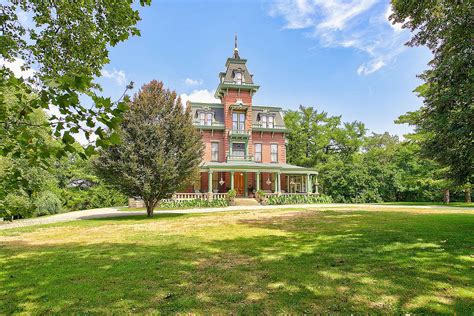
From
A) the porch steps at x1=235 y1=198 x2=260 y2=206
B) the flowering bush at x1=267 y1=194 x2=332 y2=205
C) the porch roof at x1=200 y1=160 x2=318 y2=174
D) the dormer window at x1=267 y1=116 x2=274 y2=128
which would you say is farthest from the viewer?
the dormer window at x1=267 y1=116 x2=274 y2=128

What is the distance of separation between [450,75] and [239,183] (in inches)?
922

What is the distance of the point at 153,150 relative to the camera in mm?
14203

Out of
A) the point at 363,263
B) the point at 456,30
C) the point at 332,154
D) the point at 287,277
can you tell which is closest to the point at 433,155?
the point at 456,30

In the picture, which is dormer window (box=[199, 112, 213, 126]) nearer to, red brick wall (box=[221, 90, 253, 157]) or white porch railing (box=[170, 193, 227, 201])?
red brick wall (box=[221, 90, 253, 157])

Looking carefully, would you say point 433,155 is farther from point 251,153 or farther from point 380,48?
point 251,153

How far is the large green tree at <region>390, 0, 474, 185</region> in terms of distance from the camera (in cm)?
726

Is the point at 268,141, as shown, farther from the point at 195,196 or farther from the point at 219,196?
the point at 195,196

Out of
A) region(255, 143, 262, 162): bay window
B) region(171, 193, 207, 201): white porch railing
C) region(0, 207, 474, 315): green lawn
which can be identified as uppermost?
region(255, 143, 262, 162): bay window

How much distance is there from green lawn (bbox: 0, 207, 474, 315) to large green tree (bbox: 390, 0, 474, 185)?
8.49ft

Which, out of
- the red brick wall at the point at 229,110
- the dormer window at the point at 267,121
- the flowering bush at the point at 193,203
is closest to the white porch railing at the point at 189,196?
the flowering bush at the point at 193,203

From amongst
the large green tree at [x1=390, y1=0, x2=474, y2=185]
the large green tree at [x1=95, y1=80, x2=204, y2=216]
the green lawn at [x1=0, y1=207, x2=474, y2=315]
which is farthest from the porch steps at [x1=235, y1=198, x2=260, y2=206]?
the green lawn at [x1=0, y1=207, x2=474, y2=315]

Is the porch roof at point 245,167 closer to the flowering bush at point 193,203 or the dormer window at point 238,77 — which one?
the flowering bush at point 193,203

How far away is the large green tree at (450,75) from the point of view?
7.26 meters

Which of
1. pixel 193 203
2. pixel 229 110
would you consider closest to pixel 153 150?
pixel 193 203
